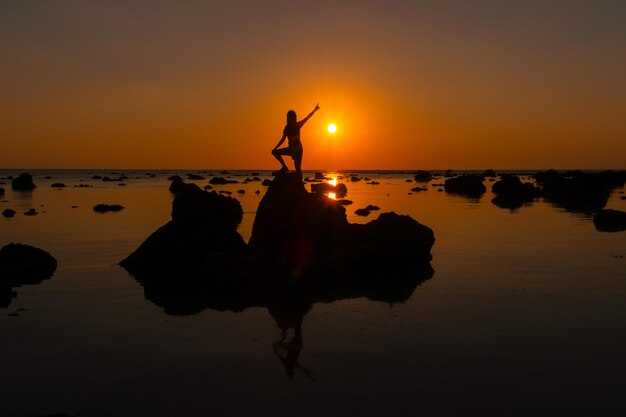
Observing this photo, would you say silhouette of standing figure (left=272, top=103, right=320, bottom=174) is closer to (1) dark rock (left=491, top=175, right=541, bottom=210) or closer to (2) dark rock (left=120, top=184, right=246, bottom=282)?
(2) dark rock (left=120, top=184, right=246, bottom=282)

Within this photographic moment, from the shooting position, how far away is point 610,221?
114ft

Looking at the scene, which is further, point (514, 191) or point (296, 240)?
point (514, 191)

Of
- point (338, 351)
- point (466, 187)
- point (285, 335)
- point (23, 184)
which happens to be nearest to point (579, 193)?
point (466, 187)

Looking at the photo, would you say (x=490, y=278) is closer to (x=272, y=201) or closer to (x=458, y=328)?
(x=458, y=328)

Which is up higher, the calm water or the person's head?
the person's head

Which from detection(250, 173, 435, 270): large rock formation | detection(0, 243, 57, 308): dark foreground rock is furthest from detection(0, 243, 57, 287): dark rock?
detection(250, 173, 435, 270): large rock formation

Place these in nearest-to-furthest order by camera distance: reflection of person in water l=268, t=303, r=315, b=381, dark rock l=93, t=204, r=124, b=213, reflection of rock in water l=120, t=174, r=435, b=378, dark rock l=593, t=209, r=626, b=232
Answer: reflection of person in water l=268, t=303, r=315, b=381
reflection of rock in water l=120, t=174, r=435, b=378
dark rock l=593, t=209, r=626, b=232
dark rock l=93, t=204, r=124, b=213

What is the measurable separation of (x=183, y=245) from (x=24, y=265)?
19.5ft

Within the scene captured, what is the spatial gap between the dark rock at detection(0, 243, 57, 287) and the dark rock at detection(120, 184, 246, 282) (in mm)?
2956

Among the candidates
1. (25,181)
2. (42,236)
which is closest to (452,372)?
(42,236)

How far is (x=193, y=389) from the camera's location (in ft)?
33.1

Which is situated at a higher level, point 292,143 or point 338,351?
point 292,143

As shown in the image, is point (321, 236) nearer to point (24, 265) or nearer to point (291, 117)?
point (291, 117)

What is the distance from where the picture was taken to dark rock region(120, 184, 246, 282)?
22.2m
